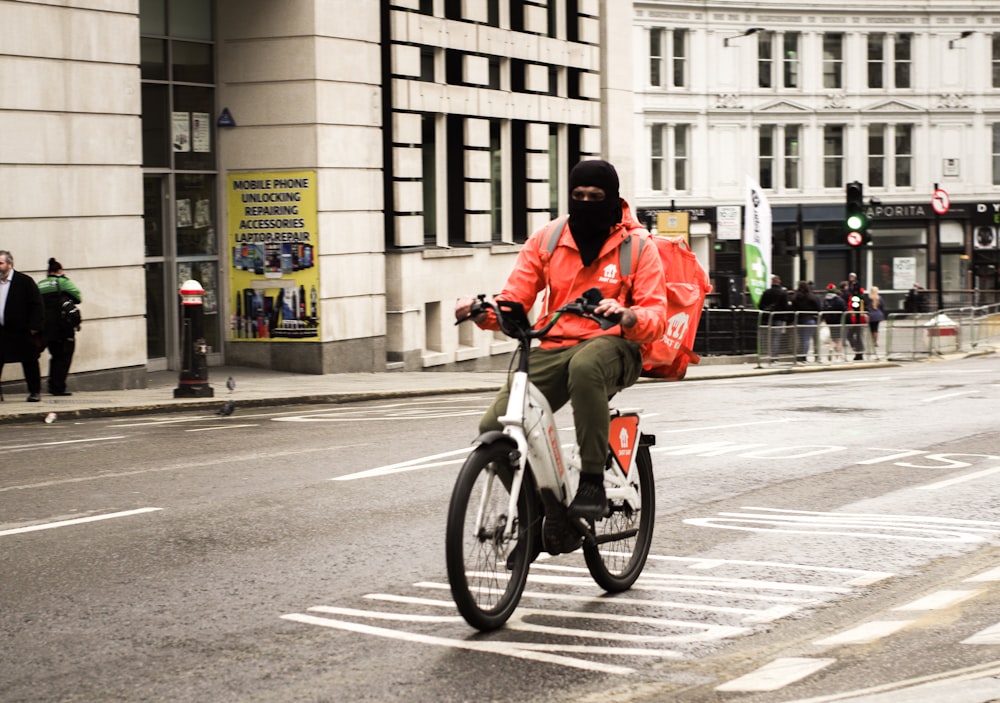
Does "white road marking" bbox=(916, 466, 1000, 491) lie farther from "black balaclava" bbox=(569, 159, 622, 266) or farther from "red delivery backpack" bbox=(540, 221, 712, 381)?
"black balaclava" bbox=(569, 159, 622, 266)

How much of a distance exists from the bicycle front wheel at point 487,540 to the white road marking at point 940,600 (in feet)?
5.69

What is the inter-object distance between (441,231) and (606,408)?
81.1 feet

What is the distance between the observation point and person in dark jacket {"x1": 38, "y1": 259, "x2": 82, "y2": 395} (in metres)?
19.7

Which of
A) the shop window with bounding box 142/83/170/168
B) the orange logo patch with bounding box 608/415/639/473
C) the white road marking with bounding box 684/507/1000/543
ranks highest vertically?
the shop window with bounding box 142/83/170/168

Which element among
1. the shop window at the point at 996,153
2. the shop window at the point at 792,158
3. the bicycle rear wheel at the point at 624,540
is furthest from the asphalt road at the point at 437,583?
the shop window at the point at 996,153

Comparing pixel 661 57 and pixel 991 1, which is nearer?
pixel 661 57

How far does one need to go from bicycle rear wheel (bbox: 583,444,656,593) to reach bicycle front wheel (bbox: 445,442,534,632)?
21.1 inches

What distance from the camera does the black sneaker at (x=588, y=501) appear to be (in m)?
6.81

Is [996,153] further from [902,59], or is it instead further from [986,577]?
[986,577]

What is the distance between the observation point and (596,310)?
656cm

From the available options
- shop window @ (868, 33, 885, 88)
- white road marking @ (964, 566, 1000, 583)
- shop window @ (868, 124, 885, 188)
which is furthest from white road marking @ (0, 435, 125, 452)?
shop window @ (868, 33, 885, 88)

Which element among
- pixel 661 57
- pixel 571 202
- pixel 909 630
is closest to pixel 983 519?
pixel 909 630

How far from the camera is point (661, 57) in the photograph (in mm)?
59094

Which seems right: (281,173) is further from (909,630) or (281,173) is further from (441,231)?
(909,630)
